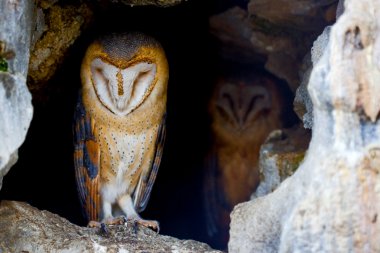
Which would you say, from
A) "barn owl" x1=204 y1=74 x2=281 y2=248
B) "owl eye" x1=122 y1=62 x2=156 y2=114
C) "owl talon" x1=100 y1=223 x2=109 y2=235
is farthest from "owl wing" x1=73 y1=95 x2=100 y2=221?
"barn owl" x1=204 y1=74 x2=281 y2=248

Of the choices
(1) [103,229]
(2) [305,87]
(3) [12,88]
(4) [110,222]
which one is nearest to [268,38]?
(2) [305,87]

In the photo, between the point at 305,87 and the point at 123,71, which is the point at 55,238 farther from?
the point at 305,87

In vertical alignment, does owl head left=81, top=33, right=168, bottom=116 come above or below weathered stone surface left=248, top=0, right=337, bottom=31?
below

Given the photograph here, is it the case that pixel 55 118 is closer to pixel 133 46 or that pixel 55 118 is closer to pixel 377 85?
pixel 133 46

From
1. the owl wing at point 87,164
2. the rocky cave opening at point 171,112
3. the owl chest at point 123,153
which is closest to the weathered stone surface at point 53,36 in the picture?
the rocky cave opening at point 171,112

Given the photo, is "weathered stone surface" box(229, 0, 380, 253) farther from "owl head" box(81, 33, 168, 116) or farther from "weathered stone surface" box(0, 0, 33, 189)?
"owl head" box(81, 33, 168, 116)

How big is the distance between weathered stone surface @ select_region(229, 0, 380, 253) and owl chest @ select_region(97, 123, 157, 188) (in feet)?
5.32

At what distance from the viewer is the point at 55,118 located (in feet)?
15.8

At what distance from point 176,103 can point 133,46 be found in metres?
1.48

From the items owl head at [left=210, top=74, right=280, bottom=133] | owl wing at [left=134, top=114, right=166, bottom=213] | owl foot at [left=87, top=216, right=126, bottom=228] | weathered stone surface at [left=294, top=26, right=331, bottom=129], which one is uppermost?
weathered stone surface at [left=294, top=26, right=331, bottom=129]

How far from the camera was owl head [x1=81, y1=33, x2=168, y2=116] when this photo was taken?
411cm

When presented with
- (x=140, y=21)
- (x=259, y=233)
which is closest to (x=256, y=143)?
(x=140, y=21)

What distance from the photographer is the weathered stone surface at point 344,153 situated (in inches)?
107

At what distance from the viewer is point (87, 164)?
4227mm
